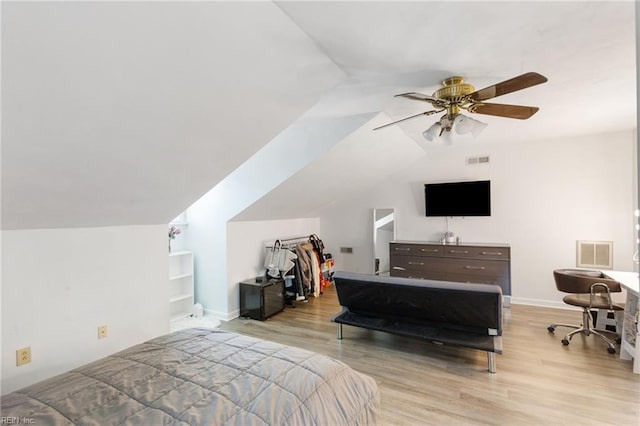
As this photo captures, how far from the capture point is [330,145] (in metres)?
3.63

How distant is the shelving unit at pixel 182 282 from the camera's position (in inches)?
171

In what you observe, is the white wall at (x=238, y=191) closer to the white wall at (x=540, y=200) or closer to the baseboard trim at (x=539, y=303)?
the white wall at (x=540, y=200)

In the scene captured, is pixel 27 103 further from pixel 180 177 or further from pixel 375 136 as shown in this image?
pixel 375 136

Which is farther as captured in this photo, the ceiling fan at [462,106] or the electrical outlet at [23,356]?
the ceiling fan at [462,106]

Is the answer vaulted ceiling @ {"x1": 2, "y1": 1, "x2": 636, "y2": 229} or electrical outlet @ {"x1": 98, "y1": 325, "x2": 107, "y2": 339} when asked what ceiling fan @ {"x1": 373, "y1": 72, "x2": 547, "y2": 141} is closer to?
vaulted ceiling @ {"x1": 2, "y1": 1, "x2": 636, "y2": 229}

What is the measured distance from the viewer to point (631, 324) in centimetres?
292

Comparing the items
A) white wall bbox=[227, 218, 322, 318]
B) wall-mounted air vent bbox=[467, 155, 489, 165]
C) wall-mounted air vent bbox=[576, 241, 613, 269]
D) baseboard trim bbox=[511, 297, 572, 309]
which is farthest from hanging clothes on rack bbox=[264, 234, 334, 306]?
wall-mounted air vent bbox=[576, 241, 613, 269]

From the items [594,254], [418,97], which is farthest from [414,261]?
[418,97]

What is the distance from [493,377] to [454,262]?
2305mm

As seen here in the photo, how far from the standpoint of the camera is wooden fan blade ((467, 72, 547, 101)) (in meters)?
1.86

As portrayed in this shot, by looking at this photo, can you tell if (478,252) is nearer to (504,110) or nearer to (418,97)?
(504,110)

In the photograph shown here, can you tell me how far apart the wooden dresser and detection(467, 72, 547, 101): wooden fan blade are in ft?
10.0

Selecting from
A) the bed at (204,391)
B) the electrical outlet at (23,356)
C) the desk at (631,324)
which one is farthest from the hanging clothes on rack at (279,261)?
the desk at (631,324)

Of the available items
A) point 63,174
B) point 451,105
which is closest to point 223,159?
point 63,174
